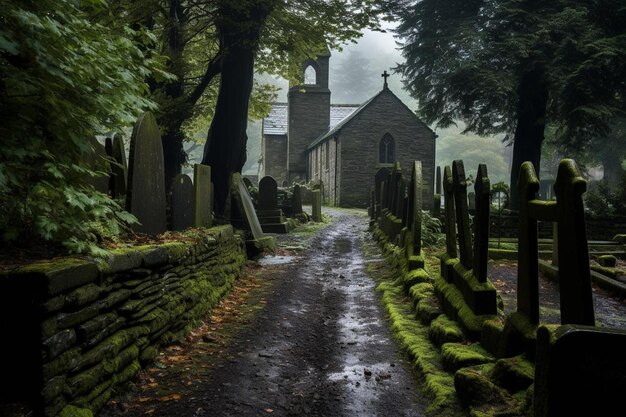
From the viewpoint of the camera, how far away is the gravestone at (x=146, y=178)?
5.51 meters

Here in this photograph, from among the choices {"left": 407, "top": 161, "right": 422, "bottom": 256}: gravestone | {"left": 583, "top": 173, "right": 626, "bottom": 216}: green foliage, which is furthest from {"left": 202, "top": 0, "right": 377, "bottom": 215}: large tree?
{"left": 583, "top": 173, "right": 626, "bottom": 216}: green foliage

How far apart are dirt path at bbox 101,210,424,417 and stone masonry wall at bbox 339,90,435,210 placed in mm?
26703

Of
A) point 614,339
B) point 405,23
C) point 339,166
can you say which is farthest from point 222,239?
point 339,166

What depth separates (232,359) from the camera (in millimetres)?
4977

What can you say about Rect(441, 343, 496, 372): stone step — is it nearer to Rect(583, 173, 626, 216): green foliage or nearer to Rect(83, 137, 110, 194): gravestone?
Rect(83, 137, 110, 194): gravestone

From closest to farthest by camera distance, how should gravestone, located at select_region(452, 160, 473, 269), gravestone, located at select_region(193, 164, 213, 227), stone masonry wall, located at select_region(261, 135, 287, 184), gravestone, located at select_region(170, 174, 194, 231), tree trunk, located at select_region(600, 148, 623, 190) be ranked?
gravestone, located at select_region(452, 160, 473, 269) → gravestone, located at select_region(170, 174, 194, 231) → gravestone, located at select_region(193, 164, 213, 227) → tree trunk, located at select_region(600, 148, 623, 190) → stone masonry wall, located at select_region(261, 135, 287, 184)

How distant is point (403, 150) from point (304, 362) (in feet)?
105

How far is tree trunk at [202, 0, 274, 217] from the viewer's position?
11273mm

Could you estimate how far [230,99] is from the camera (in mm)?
11984

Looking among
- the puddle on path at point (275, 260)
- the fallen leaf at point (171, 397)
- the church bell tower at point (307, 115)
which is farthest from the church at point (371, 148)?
the fallen leaf at point (171, 397)

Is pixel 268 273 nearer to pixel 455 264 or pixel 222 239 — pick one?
pixel 222 239

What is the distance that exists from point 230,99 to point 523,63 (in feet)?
33.4

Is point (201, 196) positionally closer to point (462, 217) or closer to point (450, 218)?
point (450, 218)

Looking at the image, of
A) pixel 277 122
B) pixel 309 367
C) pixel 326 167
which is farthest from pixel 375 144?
pixel 309 367
